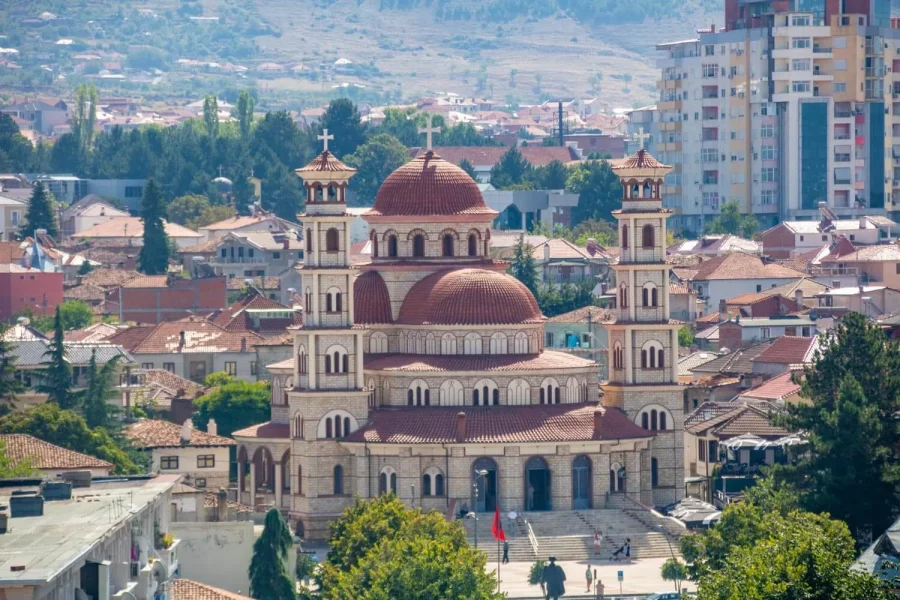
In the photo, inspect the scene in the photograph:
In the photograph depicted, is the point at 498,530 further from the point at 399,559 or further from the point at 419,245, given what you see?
the point at 399,559

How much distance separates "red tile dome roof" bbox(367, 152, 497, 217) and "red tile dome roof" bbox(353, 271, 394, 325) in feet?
9.44

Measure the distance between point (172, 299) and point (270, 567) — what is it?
8579cm

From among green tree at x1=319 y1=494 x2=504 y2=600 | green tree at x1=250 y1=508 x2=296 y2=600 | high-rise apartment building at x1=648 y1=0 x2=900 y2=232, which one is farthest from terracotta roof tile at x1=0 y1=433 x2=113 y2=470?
high-rise apartment building at x1=648 y1=0 x2=900 y2=232

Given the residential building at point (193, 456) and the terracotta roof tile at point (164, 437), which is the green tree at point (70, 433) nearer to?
the residential building at point (193, 456)

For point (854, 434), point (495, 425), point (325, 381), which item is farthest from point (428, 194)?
point (854, 434)

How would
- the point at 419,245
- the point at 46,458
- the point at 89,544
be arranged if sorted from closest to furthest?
the point at 89,544 < the point at 46,458 < the point at 419,245

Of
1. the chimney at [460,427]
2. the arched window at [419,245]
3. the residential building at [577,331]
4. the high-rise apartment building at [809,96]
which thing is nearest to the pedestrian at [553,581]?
the chimney at [460,427]

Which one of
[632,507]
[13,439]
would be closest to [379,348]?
[632,507]

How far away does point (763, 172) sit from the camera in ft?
655

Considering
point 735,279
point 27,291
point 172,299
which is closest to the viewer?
point 735,279

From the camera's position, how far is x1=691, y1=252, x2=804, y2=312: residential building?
158250mm

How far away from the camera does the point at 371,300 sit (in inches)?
4441

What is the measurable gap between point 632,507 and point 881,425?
55.6ft

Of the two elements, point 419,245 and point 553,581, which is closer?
point 553,581
